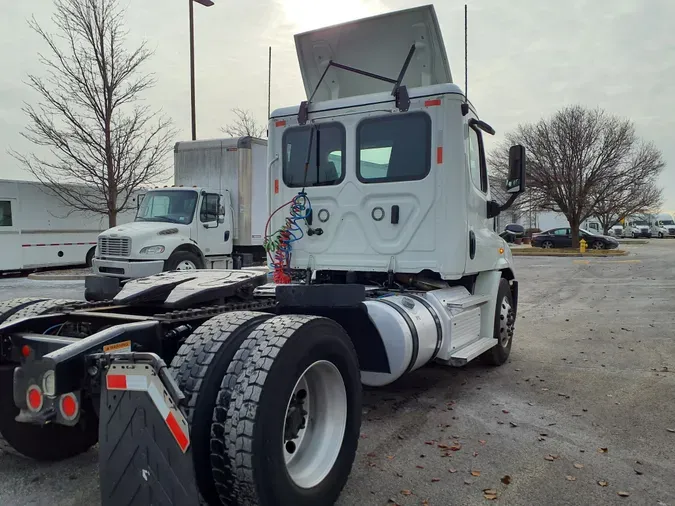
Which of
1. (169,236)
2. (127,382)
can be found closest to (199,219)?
(169,236)

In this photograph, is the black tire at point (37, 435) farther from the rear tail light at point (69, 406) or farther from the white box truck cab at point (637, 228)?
the white box truck cab at point (637, 228)

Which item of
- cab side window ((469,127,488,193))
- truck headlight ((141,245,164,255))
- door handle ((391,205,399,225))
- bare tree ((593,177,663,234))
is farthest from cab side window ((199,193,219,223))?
bare tree ((593,177,663,234))

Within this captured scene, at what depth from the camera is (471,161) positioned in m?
5.78

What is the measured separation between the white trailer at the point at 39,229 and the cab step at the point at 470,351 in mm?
17794

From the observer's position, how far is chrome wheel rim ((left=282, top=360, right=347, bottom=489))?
3.09m

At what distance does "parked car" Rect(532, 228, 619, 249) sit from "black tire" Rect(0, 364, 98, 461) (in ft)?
121

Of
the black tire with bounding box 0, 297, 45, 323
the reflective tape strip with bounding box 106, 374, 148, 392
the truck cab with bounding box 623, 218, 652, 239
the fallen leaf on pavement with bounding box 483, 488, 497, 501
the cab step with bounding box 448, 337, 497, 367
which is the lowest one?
the fallen leaf on pavement with bounding box 483, 488, 497, 501

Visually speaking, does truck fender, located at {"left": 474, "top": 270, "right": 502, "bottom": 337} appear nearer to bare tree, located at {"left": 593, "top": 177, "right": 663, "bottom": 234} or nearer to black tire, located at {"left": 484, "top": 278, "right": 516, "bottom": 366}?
black tire, located at {"left": 484, "top": 278, "right": 516, "bottom": 366}

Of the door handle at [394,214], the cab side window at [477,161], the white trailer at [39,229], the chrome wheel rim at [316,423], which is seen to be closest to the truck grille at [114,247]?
the white trailer at [39,229]

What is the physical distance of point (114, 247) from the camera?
13.4 meters

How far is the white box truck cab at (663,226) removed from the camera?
61.9 metres

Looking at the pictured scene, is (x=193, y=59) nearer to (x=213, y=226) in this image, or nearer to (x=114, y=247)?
(x=213, y=226)

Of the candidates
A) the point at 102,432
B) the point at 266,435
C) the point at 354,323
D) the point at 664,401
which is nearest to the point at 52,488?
the point at 102,432

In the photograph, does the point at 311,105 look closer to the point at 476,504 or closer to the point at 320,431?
the point at 320,431
